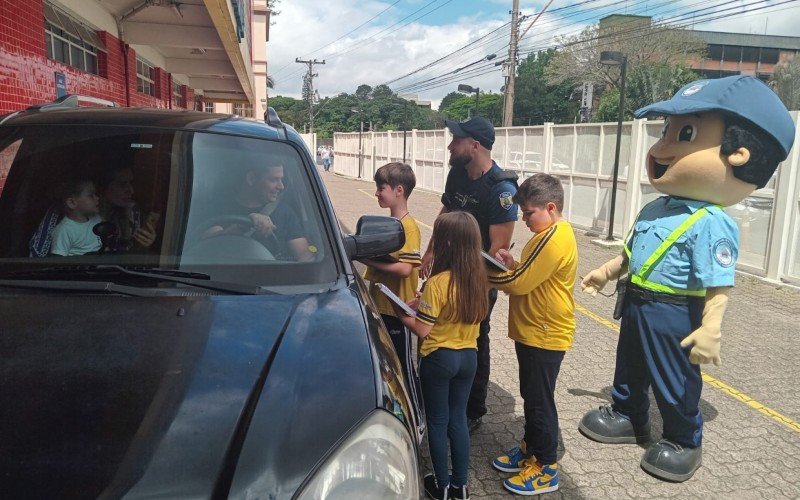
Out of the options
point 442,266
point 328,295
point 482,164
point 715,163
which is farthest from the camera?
point 482,164

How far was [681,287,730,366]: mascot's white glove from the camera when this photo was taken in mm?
3068

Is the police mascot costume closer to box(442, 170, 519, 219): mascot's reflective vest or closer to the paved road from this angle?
the paved road

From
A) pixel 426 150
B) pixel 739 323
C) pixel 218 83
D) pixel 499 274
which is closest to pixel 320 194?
pixel 499 274

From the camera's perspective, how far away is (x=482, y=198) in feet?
11.7

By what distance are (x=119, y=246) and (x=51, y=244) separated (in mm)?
262

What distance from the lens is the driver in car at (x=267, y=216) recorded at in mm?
2352

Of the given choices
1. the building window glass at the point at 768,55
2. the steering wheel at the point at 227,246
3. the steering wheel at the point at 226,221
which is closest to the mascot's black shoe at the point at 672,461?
the steering wheel at the point at 227,246

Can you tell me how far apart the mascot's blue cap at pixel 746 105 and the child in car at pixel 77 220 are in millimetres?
2980

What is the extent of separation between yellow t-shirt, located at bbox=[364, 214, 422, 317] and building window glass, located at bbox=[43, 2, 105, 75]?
14.9 ft

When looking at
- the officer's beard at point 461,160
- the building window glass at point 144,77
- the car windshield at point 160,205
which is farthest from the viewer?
the building window glass at point 144,77

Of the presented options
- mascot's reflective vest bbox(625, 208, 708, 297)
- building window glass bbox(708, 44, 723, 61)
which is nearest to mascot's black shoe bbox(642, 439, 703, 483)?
mascot's reflective vest bbox(625, 208, 708, 297)

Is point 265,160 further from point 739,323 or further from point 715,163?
point 739,323

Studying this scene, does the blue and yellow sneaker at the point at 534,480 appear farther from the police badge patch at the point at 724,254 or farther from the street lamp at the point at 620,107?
the street lamp at the point at 620,107

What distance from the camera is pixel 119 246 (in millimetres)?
2322
